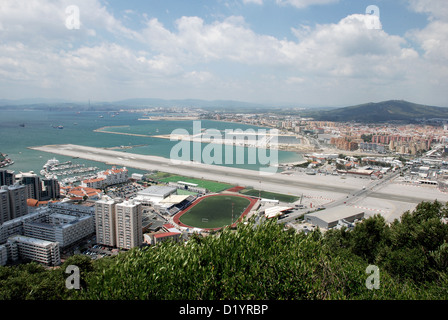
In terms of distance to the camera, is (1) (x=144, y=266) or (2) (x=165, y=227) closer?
(1) (x=144, y=266)

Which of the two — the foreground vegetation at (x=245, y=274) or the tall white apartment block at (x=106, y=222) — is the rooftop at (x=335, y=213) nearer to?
the foreground vegetation at (x=245, y=274)

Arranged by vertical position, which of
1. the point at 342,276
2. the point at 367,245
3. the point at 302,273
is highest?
the point at 302,273

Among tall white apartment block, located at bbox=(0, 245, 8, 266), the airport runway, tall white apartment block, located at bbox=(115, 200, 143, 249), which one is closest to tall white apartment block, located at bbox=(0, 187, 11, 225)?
tall white apartment block, located at bbox=(0, 245, 8, 266)

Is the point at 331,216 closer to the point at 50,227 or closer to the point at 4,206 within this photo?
the point at 50,227

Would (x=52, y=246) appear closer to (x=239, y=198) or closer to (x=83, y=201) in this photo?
(x=83, y=201)

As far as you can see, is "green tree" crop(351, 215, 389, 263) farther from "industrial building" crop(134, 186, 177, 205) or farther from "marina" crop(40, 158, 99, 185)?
"marina" crop(40, 158, 99, 185)

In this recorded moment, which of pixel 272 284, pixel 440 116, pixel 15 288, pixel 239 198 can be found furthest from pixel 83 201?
pixel 440 116
